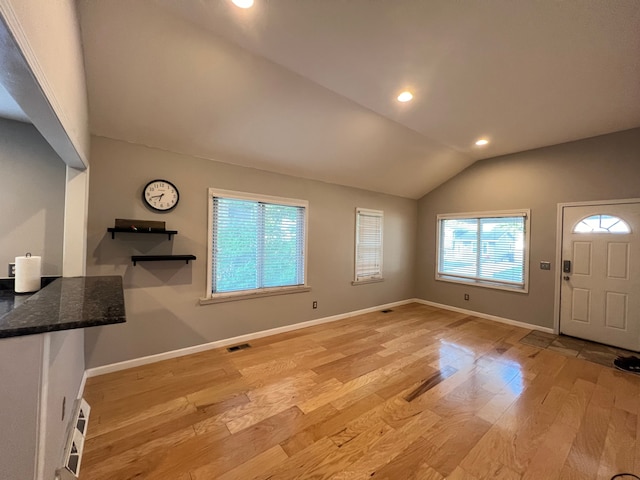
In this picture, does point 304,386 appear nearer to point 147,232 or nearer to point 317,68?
point 147,232

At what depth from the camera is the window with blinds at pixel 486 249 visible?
428cm

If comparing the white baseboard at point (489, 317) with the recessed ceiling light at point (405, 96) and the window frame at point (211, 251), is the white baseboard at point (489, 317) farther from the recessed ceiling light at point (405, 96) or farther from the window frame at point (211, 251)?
the recessed ceiling light at point (405, 96)

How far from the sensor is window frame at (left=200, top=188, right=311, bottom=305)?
3096mm

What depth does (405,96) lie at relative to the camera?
2625 mm

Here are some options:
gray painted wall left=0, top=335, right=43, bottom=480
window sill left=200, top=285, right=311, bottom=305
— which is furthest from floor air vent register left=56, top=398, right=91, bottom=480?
window sill left=200, top=285, right=311, bottom=305

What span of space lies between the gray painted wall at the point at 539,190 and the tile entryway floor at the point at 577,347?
0.32m

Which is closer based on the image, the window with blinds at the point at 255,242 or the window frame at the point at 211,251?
the window frame at the point at 211,251

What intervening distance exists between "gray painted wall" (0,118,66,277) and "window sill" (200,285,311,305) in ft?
4.57

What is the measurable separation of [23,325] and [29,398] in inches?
13.5

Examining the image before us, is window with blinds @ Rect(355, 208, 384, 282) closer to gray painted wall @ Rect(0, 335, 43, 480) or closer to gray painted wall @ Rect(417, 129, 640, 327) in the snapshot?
gray painted wall @ Rect(417, 129, 640, 327)

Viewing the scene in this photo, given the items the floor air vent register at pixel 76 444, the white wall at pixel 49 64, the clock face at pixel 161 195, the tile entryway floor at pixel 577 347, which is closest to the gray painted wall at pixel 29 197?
the clock face at pixel 161 195

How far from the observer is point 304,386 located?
242 centimetres

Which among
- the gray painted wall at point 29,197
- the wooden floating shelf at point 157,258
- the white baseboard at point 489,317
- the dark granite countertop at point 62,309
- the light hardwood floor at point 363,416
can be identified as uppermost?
the gray painted wall at point 29,197

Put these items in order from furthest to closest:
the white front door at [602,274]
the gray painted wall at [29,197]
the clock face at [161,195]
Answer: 1. the white front door at [602,274]
2. the clock face at [161,195]
3. the gray painted wall at [29,197]
